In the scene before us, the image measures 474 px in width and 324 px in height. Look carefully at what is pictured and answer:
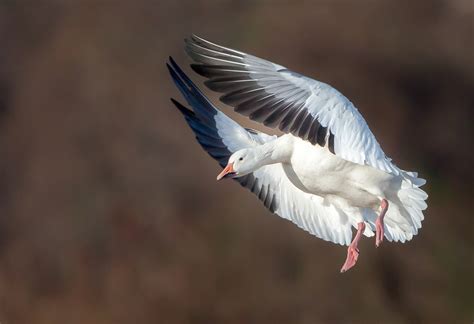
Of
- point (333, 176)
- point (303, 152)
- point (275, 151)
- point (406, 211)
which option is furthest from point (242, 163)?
point (406, 211)

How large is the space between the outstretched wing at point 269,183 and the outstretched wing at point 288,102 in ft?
2.60

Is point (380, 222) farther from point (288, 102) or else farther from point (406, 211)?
point (288, 102)

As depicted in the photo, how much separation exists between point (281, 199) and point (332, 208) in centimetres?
30

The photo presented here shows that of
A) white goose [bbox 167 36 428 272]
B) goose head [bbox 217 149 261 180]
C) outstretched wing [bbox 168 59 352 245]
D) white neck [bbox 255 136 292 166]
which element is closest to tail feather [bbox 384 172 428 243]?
white goose [bbox 167 36 428 272]

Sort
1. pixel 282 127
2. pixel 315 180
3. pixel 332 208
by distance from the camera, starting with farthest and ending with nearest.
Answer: pixel 332 208, pixel 315 180, pixel 282 127

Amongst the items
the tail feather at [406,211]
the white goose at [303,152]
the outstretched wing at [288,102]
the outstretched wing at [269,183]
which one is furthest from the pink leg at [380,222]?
the outstretched wing at [269,183]

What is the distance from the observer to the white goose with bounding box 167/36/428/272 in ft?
15.8

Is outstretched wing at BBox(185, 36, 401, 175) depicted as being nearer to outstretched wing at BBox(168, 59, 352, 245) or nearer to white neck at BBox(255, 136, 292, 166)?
white neck at BBox(255, 136, 292, 166)

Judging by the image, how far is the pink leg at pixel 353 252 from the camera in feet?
17.4

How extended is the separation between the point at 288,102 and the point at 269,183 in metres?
1.03

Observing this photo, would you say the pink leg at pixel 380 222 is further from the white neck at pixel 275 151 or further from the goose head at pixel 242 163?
the goose head at pixel 242 163

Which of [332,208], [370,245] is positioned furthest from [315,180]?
[370,245]

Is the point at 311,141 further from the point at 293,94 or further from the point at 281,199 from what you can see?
the point at 281,199

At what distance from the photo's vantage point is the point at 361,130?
15.8 ft
